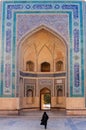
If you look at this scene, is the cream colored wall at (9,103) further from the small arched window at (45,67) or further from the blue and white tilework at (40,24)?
the small arched window at (45,67)

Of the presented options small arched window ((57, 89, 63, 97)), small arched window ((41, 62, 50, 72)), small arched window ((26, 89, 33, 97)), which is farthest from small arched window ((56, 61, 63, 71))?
small arched window ((26, 89, 33, 97))

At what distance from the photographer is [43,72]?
49.6 ft

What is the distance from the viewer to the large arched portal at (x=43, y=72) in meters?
14.5

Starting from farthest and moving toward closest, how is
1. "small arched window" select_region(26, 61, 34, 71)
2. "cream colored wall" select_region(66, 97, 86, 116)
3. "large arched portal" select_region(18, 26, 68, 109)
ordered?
"small arched window" select_region(26, 61, 34, 71) → "large arched portal" select_region(18, 26, 68, 109) → "cream colored wall" select_region(66, 97, 86, 116)

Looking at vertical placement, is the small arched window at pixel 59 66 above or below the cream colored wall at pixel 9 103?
above

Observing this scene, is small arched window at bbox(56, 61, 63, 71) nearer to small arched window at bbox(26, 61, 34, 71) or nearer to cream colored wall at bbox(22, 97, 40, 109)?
small arched window at bbox(26, 61, 34, 71)

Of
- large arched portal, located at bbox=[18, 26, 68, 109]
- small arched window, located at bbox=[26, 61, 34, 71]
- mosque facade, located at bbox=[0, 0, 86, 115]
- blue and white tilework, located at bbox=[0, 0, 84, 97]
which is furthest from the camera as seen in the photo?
small arched window, located at bbox=[26, 61, 34, 71]

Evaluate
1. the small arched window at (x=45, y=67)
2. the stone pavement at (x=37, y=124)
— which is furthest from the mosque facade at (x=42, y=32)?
the small arched window at (x=45, y=67)

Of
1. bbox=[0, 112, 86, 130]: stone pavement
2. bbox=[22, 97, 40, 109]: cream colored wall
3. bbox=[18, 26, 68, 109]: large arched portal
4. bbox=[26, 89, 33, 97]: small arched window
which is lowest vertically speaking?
bbox=[0, 112, 86, 130]: stone pavement

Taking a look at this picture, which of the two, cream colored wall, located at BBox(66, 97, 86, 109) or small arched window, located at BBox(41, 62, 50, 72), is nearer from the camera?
cream colored wall, located at BBox(66, 97, 86, 109)

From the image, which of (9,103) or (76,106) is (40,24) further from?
(76,106)

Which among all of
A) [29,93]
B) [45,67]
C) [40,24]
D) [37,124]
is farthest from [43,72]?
[37,124]

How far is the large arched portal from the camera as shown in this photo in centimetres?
1448

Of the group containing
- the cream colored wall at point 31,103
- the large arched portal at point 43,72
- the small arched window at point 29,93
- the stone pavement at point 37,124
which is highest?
the large arched portal at point 43,72
